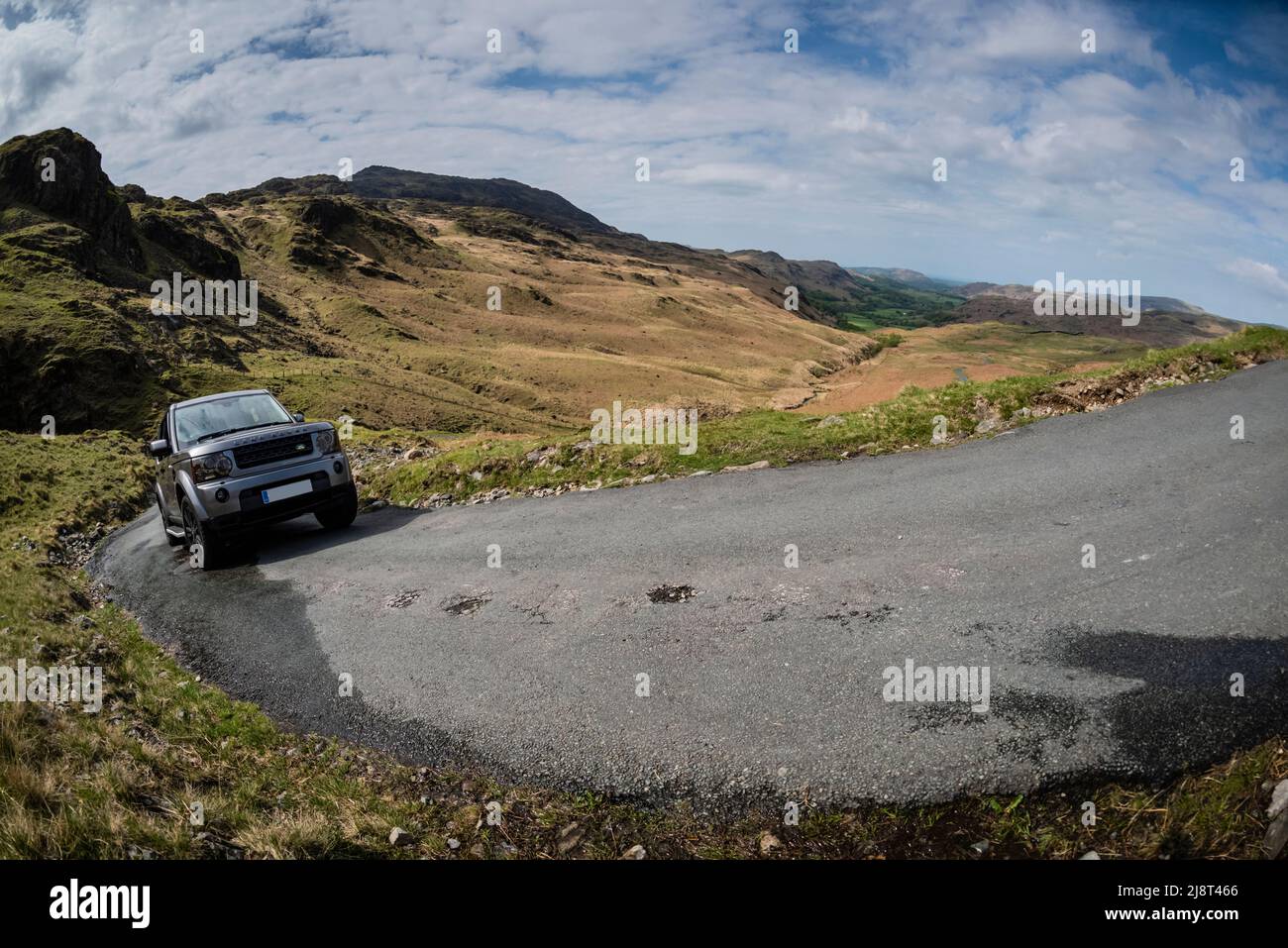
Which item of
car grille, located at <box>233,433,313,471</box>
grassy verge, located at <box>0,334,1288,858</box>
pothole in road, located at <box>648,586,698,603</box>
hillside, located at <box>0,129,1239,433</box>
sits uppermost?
hillside, located at <box>0,129,1239,433</box>

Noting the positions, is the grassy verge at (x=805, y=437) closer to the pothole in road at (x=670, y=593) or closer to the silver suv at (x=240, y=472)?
the silver suv at (x=240, y=472)

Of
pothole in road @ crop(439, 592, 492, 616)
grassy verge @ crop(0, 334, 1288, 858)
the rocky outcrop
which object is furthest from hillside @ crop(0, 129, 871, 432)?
grassy verge @ crop(0, 334, 1288, 858)

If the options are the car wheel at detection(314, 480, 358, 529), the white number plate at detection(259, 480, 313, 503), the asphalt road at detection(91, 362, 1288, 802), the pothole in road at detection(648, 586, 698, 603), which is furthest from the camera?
the car wheel at detection(314, 480, 358, 529)

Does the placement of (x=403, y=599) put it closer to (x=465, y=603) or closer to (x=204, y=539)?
(x=465, y=603)

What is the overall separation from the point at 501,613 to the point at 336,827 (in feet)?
11.0

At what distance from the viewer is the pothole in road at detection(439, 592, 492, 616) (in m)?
7.84

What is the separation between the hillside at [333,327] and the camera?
3947 centimetres

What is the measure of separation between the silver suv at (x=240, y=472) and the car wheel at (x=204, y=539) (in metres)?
0.01

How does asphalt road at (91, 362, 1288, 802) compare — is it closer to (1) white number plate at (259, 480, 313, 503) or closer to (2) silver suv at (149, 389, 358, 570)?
(2) silver suv at (149, 389, 358, 570)

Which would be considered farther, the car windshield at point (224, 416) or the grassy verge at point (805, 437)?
the grassy verge at point (805, 437)

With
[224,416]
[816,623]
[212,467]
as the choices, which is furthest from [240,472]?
[816,623]

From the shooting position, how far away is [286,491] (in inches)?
438

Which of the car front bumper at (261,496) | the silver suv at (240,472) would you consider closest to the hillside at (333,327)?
the silver suv at (240,472)

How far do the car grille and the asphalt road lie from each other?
1553 mm
